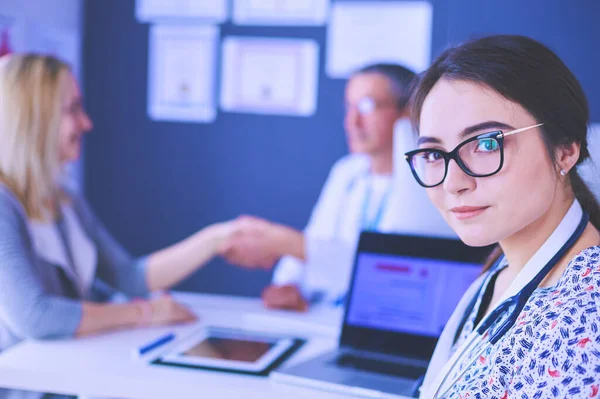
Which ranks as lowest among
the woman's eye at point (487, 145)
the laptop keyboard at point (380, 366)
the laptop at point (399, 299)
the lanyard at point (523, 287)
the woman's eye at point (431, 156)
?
the laptop keyboard at point (380, 366)

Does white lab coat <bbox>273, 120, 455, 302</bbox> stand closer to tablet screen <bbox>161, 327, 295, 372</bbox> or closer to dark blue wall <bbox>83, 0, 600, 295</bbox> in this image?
dark blue wall <bbox>83, 0, 600, 295</bbox>

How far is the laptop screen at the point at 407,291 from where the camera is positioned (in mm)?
1354

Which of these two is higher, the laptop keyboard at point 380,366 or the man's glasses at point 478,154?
the man's glasses at point 478,154

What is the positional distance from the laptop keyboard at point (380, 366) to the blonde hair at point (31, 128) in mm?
994

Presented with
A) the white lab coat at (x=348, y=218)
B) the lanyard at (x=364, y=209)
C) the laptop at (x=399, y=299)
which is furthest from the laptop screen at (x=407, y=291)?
the lanyard at (x=364, y=209)

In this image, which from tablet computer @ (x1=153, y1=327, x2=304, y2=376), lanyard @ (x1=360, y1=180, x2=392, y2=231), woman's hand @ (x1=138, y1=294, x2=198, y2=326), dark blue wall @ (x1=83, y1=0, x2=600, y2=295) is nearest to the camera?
tablet computer @ (x1=153, y1=327, x2=304, y2=376)

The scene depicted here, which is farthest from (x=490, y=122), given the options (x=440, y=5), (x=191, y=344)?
(x=440, y=5)

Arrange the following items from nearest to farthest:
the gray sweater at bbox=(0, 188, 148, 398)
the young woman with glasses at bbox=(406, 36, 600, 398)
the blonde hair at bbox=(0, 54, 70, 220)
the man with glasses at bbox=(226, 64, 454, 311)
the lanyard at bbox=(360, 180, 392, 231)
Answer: the young woman with glasses at bbox=(406, 36, 600, 398) < the gray sweater at bbox=(0, 188, 148, 398) < the blonde hair at bbox=(0, 54, 70, 220) < the man with glasses at bbox=(226, 64, 454, 311) < the lanyard at bbox=(360, 180, 392, 231)

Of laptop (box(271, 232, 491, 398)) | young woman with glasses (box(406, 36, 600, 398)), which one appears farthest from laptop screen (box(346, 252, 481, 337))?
young woman with glasses (box(406, 36, 600, 398))

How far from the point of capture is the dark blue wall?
3152 mm

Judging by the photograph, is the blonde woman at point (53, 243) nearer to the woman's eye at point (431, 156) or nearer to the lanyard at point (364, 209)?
the lanyard at point (364, 209)

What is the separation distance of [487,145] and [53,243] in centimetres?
133

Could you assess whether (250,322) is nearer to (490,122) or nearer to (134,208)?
(490,122)

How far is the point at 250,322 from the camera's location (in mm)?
1692
